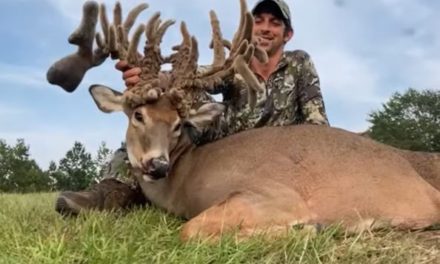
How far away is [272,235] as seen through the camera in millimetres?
4414

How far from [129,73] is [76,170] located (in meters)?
44.2

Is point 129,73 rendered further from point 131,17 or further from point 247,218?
point 247,218

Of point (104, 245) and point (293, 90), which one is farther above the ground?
point (293, 90)

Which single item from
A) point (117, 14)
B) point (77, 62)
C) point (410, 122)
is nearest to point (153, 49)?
point (117, 14)

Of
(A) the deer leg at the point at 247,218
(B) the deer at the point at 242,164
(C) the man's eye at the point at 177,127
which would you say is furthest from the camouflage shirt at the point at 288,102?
(A) the deer leg at the point at 247,218

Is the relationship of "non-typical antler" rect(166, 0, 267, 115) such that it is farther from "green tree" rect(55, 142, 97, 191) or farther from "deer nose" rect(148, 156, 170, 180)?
"green tree" rect(55, 142, 97, 191)

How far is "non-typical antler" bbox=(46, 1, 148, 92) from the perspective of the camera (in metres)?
5.84

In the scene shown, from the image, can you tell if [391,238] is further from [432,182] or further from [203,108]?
[203,108]

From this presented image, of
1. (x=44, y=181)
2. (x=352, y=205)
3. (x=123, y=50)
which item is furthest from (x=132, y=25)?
(x=44, y=181)

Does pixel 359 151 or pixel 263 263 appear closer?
pixel 263 263

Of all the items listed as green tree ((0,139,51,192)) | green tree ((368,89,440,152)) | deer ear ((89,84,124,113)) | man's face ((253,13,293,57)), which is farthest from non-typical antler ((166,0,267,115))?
green tree ((0,139,51,192))

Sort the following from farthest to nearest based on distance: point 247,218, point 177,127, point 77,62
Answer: point 77,62
point 177,127
point 247,218

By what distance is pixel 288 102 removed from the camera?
7.38 metres

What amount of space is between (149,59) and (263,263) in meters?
2.38
